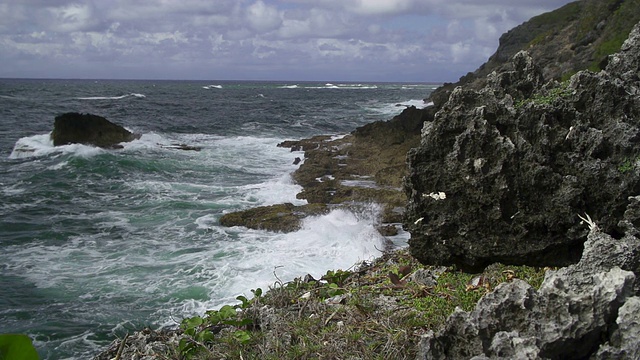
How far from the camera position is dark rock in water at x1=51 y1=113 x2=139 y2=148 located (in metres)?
28.6

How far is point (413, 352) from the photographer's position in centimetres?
394

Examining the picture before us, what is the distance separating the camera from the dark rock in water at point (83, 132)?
2858 centimetres

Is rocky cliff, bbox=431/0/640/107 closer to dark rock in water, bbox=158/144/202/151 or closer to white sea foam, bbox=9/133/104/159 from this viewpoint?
dark rock in water, bbox=158/144/202/151

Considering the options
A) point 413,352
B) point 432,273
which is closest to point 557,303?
point 413,352

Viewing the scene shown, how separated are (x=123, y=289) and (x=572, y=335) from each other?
29.0 feet

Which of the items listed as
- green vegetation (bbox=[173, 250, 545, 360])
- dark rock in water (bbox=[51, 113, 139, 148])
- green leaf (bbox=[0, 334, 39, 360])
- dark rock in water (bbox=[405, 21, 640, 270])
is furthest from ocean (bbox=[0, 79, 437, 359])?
green leaf (bbox=[0, 334, 39, 360])

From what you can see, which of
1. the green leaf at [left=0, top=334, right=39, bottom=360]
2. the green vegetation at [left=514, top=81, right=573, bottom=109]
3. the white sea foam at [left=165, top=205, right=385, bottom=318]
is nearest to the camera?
the green leaf at [left=0, top=334, right=39, bottom=360]

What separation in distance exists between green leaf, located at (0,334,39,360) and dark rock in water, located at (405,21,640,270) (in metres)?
4.36

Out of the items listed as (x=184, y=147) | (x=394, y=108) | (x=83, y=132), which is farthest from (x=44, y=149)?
(x=394, y=108)

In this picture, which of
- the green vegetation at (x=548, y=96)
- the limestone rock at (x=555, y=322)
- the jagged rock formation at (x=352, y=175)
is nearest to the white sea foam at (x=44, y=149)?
the jagged rock formation at (x=352, y=175)

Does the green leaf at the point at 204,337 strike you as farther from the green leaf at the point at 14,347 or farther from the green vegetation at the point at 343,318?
the green leaf at the point at 14,347

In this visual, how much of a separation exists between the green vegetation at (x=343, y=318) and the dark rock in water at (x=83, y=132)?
25.5 meters

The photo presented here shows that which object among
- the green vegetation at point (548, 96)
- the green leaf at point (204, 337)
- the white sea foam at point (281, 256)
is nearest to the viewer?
the green leaf at point (204, 337)

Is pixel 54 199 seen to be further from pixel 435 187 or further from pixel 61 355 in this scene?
pixel 435 187
